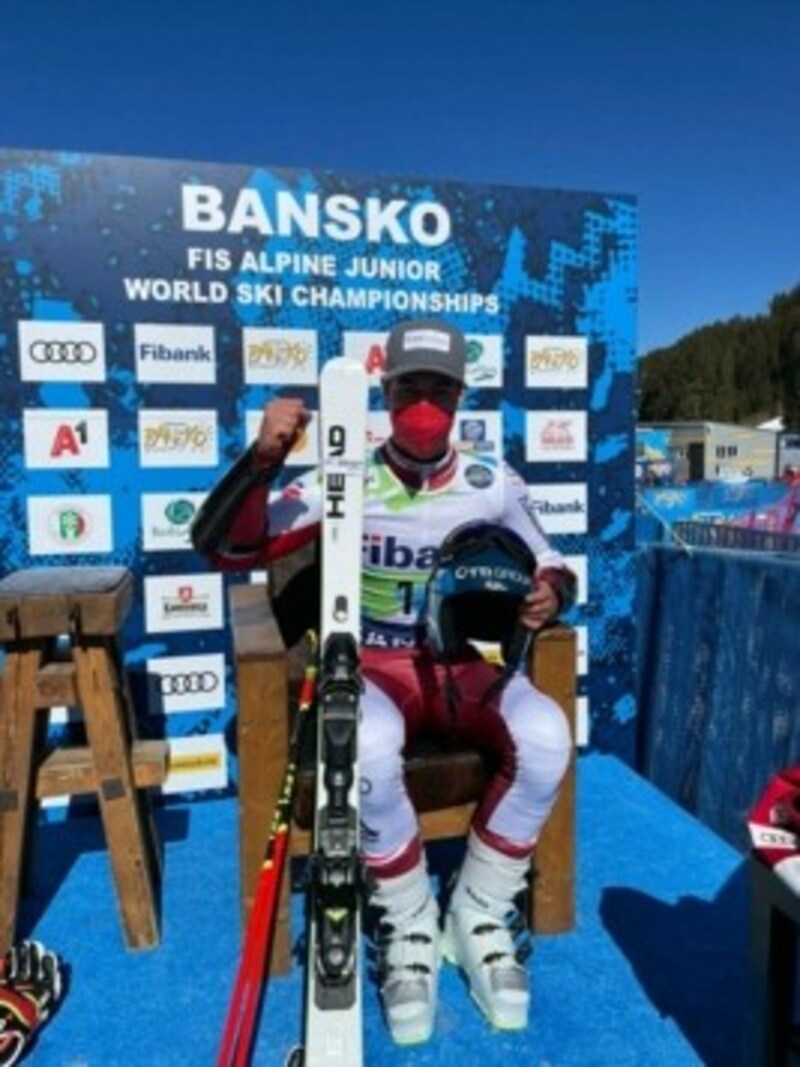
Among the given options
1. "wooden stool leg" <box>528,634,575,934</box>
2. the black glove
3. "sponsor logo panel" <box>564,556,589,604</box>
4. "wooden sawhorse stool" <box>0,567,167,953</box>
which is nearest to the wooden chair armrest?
"wooden stool leg" <box>528,634,575,934</box>

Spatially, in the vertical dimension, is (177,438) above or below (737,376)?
below

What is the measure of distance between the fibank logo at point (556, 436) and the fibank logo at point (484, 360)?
225 mm

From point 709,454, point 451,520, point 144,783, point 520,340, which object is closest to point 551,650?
point 451,520

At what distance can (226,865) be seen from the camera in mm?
2875

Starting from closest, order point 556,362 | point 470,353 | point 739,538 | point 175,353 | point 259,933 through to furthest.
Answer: point 259,933, point 175,353, point 470,353, point 556,362, point 739,538

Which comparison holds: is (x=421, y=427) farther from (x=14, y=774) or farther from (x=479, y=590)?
(x=14, y=774)

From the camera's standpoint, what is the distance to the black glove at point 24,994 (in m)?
1.85

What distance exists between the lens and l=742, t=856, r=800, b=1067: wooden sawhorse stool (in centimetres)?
146

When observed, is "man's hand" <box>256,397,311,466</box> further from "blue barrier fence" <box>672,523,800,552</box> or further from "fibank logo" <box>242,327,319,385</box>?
"blue barrier fence" <box>672,523,800,552</box>

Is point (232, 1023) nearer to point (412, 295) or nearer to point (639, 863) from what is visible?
point (639, 863)

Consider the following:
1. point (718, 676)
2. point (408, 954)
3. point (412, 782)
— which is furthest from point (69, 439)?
point (718, 676)

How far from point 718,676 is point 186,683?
6.74 ft

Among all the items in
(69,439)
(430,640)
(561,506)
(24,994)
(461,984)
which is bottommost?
(461,984)

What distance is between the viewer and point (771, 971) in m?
1.48
